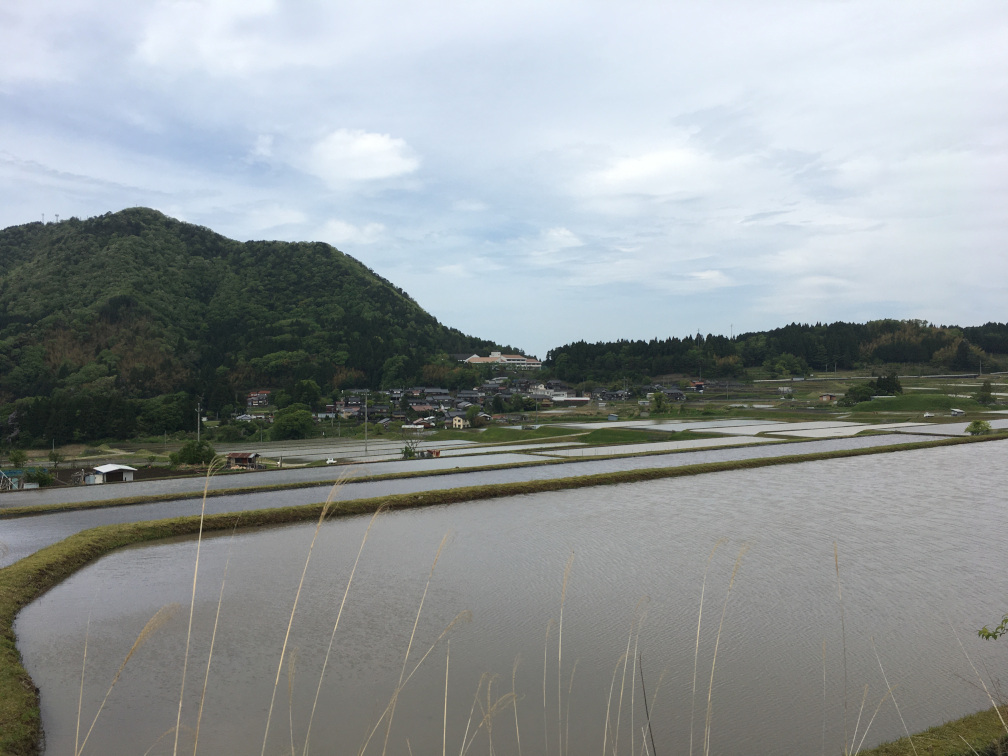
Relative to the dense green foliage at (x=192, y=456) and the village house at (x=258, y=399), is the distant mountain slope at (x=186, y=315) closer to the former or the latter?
the village house at (x=258, y=399)

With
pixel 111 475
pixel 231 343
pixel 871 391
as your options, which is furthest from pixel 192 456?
pixel 231 343

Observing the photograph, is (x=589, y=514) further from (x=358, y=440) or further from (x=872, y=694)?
(x=358, y=440)

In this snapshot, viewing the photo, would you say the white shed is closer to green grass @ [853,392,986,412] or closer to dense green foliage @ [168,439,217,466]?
dense green foliage @ [168,439,217,466]

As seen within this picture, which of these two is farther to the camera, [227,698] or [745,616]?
[745,616]

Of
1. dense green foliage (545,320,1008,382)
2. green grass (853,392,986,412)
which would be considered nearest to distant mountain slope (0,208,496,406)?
dense green foliage (545,320,1008,382)

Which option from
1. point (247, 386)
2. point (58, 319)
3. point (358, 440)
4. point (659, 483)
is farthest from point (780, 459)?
point (58, 319)

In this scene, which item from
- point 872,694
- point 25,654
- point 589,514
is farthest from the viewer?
point 589,514

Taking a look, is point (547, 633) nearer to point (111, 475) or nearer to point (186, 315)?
point (111, 475)
